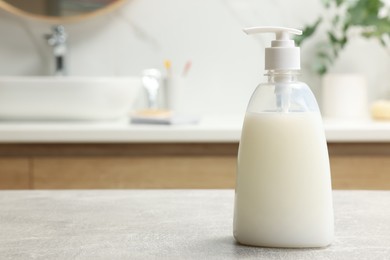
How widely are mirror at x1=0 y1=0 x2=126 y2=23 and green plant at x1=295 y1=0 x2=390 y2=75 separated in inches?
28.3

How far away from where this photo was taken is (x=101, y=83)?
2.01 metres

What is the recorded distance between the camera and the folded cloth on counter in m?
1.91

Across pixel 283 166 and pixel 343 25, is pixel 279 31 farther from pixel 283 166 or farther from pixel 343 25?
pixel 343 25

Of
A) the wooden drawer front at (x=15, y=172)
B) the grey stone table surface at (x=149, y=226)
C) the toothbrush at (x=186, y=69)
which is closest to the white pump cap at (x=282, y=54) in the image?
the grey stone table surface at (x=149, y=226)

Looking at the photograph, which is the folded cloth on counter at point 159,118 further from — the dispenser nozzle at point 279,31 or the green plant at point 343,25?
the dispenser nozzle at point 279,31

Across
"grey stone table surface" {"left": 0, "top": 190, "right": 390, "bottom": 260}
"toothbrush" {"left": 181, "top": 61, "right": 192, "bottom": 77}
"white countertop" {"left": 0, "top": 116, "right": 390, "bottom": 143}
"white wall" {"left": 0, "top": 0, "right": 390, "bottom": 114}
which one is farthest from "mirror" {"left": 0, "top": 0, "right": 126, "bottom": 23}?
"grey stone table surface" {"left": 0, "top": 190, "right": 390, "bottom": 260}

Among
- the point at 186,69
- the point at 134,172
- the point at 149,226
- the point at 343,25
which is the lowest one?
the point at 134,172

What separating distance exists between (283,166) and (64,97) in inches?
56.4

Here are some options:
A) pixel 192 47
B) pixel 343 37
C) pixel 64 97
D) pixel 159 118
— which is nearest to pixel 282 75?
pixel 159 118

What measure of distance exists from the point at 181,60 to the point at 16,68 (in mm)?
561

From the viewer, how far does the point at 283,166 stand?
2.19ft

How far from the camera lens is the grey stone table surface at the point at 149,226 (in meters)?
0.65

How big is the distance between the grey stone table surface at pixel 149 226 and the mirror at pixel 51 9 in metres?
1.48

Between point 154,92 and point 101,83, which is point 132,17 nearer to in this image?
A: point 154,92
